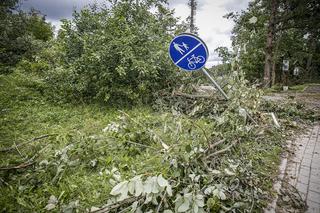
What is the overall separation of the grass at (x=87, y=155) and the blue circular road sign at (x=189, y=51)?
36.1 inches

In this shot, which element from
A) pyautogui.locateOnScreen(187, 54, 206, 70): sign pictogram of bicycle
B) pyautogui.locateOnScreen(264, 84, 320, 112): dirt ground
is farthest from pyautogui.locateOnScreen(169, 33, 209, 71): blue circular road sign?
pyautogui.locateOnScreen(264, 84, 320, 112): dirt ground

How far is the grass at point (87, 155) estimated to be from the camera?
261cm

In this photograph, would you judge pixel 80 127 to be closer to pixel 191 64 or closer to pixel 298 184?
pixel 191 64

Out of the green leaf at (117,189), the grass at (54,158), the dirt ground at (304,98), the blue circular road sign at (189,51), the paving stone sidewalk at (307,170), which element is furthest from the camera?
the dirt ground at (304,98)

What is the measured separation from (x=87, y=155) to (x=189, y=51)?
87.3 inches

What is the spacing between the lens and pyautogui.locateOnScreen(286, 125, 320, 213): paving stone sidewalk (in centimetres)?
272

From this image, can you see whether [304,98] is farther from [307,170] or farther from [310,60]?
[310,60]

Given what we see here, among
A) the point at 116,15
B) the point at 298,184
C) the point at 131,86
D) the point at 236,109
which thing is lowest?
the point at 298,184

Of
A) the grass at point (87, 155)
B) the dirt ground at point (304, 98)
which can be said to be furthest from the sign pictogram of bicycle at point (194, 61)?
the dirt ground at point (304, 98)

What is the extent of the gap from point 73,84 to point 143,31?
2.42 meters

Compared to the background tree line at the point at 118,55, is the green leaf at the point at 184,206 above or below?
below

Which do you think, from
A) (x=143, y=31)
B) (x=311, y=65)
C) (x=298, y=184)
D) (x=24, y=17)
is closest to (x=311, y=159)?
(x=298, y=184)

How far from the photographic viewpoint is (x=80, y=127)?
4.74 metres

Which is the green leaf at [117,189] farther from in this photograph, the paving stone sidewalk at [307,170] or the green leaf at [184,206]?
the paving stone sidewalk at [307,170]
